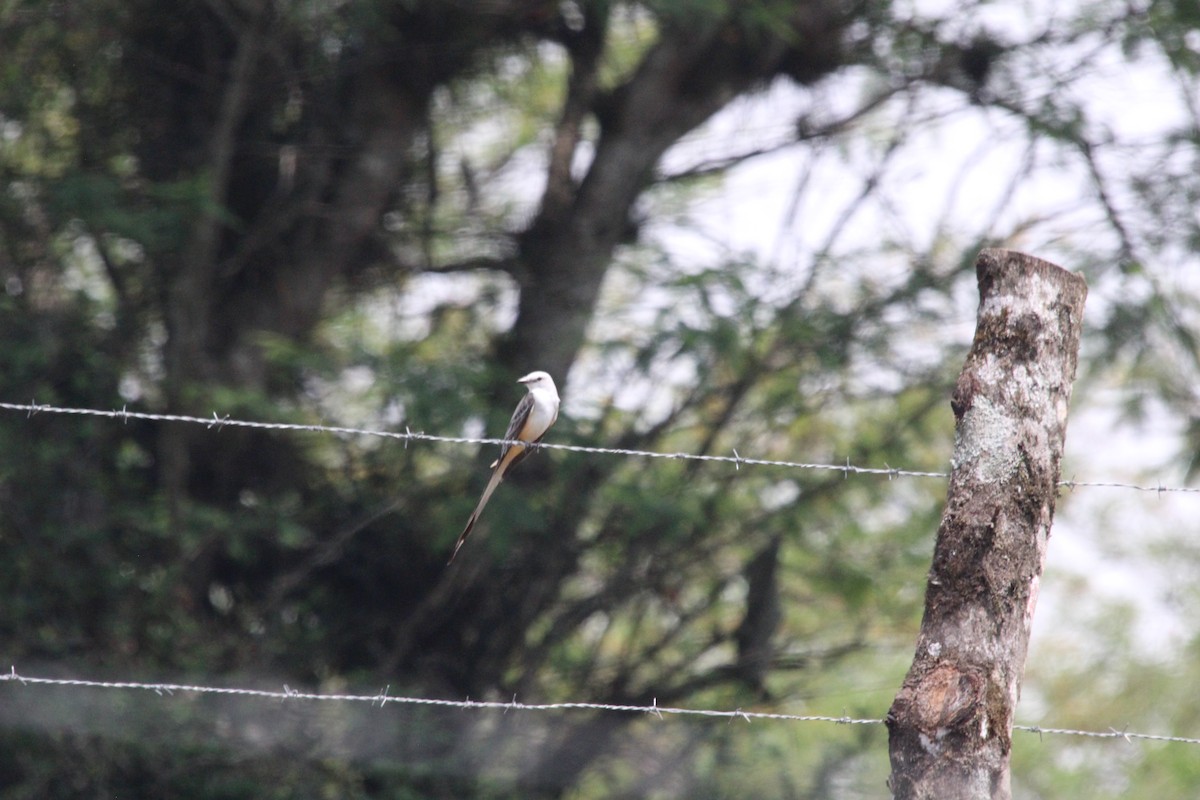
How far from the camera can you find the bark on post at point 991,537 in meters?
3.25

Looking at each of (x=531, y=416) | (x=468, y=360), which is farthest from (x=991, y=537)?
(x=468, y=360)

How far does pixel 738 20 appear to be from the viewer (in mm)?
9469

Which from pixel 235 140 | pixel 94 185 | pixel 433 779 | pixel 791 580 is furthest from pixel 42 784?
pixel 791 580

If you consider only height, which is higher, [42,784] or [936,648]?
[936,648]

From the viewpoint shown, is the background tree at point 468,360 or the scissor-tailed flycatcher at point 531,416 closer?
the scissor-tailed flycatcher at point 531,416

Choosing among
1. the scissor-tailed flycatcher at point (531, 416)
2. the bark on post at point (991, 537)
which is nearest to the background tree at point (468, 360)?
the scissor-tailed flycatcher at point (531, 416)

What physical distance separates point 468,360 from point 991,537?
19.4 feet

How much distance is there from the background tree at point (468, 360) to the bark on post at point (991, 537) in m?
4.36

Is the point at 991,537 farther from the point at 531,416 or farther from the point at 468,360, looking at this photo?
the point at 468,360

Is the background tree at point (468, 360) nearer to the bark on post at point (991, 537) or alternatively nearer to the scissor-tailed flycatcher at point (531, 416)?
the scissor-tailed flycatcher at point (531, 416)

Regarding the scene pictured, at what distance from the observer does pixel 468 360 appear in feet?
29.4

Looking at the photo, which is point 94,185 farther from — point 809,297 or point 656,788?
point 656,788

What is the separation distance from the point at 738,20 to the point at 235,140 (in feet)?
12.0

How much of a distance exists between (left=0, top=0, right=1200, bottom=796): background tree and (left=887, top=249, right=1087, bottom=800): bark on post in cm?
436
